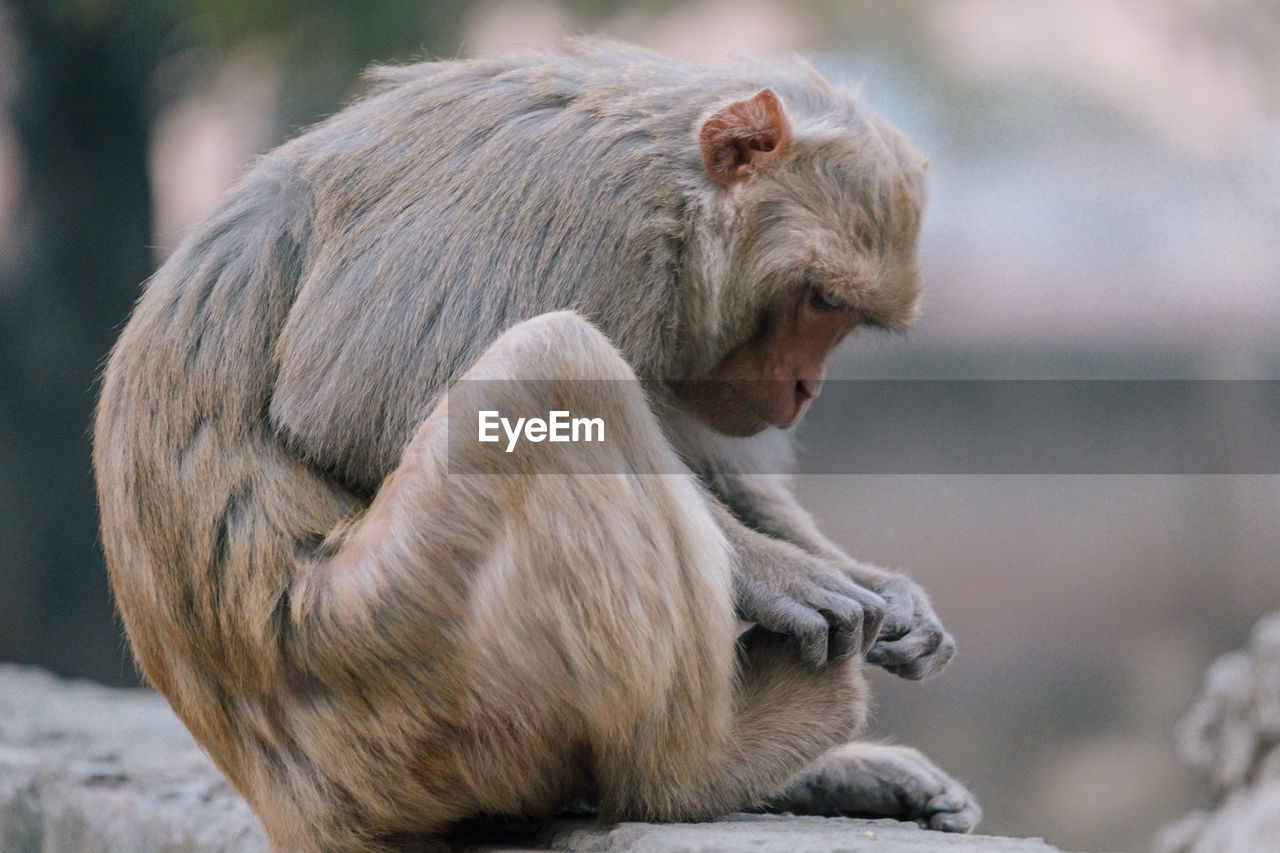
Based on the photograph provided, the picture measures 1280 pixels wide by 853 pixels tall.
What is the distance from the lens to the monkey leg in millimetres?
3363

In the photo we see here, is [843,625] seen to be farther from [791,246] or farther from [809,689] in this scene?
[791,246]

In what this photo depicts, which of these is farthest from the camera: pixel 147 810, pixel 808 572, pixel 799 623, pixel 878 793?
pixel 147 810

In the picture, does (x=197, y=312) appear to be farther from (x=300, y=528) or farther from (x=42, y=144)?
(x=42, y=144)

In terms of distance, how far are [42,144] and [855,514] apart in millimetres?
7159

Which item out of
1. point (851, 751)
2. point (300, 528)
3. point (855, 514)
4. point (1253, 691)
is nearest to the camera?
point (300, 528)

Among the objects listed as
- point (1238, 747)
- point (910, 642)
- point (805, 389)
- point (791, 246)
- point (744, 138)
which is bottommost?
point (1238, 747)

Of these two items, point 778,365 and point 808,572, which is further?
point 778,365

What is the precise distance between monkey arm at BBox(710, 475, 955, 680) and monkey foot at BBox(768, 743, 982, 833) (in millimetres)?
386

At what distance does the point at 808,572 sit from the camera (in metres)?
3.93

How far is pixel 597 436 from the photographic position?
3406 mm

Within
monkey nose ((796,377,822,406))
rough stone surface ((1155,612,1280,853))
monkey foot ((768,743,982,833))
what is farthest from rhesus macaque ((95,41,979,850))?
rough stone surface ((1155,612,1280,853))

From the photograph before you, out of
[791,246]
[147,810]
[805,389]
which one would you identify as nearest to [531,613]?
[805,389]

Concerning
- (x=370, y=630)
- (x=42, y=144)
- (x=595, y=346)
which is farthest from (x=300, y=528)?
(x=42, y=144)

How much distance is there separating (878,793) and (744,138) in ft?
7.17
